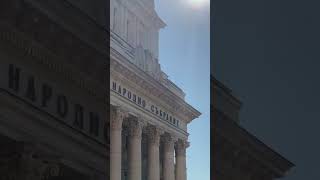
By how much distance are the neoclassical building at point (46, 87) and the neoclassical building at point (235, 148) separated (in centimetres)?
103

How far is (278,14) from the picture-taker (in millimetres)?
2246

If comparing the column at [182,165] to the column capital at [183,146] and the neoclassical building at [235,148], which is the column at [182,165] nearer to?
the column capital at [183,146]

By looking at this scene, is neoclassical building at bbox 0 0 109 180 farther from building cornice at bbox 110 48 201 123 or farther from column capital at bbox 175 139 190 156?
column capital at bbox 175 139 190 156

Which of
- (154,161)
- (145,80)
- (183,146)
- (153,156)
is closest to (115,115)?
(145,80)

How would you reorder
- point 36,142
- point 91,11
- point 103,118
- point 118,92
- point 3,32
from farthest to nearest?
point 36,142 → point 3,32 → point 91,11 → point 118,92 → point 103,118

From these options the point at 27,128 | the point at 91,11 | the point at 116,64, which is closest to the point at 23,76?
the point at 27,128

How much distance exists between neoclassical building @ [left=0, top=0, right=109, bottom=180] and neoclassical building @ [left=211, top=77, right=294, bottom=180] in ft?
3.37

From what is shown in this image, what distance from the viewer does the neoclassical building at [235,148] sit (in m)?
2.00

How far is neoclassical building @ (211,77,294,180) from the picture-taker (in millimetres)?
2002

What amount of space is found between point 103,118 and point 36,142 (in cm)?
133

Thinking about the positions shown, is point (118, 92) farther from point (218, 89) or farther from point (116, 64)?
point (218, 89)

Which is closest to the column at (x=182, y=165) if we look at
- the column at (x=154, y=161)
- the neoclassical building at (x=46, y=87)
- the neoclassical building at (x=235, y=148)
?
the neoclassical building at (x=235, y=148)

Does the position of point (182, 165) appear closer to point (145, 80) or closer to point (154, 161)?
point (145, 80)

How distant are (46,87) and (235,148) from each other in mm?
2105
